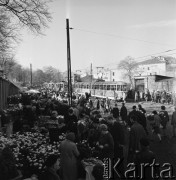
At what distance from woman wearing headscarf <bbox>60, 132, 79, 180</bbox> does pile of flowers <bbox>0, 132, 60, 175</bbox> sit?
0.74 meters

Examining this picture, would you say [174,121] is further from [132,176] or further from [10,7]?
[10,7]

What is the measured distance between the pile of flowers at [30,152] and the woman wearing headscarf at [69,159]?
736 millimetres

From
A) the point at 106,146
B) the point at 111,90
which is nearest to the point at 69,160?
the point at 106,146

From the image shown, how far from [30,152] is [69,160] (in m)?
1.82

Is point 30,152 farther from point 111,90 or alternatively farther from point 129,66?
point 129,66

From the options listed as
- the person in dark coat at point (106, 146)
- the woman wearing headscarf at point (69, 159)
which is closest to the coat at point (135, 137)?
the person in dark coat at point (106, 146)

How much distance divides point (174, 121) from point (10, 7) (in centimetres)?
1043

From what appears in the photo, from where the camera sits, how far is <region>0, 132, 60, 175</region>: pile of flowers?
7.00 m

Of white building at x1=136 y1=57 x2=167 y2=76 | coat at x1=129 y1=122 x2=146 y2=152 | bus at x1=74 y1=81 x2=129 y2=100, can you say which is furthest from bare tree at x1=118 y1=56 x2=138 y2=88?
coat at x1=129 y1=122 x2=146 y2=152

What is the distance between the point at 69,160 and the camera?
629 centimetres

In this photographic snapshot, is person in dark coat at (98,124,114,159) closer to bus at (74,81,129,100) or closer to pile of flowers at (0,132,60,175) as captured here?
pile of flowers at (0,132,60,175)

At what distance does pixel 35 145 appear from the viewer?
809 centimetres

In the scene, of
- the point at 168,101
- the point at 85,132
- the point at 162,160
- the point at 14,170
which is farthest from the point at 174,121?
the point at 168,101

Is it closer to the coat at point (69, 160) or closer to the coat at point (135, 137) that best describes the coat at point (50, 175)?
the coat at point (69, 160)
